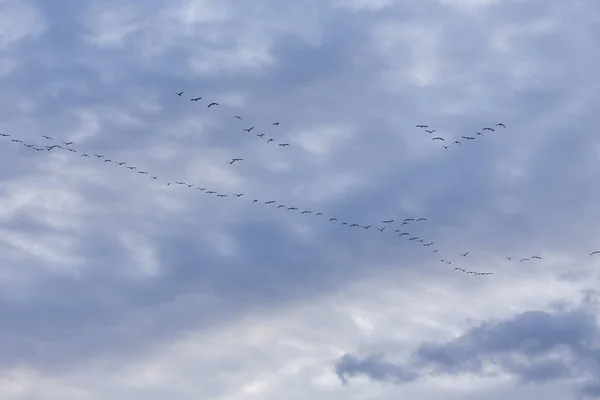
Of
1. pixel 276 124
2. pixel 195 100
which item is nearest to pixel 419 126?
pixel 276 124

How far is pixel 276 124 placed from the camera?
160750mm

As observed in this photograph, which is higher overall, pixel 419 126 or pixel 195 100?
pixel 195 100

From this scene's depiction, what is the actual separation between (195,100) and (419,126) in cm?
9505

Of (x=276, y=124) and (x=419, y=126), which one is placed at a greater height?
(x=276, y=124)

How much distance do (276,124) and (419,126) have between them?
61.9 meters

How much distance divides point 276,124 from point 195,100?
117 ft

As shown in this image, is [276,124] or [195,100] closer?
[195,100]

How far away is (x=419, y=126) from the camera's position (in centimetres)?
15388

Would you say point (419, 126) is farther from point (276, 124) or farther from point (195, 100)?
point (195, 100)
